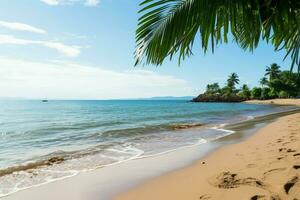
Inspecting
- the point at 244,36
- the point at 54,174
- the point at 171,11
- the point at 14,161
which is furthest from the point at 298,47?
the point at 14,161

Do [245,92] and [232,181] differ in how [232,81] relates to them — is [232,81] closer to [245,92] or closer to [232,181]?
[245,92]

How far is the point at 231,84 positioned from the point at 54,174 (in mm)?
112534

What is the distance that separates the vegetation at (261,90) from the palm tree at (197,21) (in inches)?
2726

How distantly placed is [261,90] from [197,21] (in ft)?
337

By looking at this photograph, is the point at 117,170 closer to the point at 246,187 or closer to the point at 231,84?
the point at 246,187

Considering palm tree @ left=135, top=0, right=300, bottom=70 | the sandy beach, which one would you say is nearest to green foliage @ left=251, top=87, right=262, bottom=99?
the sandy beach

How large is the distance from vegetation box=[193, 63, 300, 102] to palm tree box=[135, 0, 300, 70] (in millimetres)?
69237

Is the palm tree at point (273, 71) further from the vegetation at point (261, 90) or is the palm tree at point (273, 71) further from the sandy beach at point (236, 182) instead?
the sandy beach at point (236, 182)

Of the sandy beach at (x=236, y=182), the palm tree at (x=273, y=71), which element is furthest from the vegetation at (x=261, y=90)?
the sandy beach at (x=236, y=182)

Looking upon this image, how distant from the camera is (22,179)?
23.5ft

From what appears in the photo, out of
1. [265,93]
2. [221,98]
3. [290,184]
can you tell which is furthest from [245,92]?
[290,184]

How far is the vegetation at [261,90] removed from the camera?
8388cm

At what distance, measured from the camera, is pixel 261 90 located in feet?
321

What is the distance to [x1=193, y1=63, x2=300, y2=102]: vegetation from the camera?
275ft
